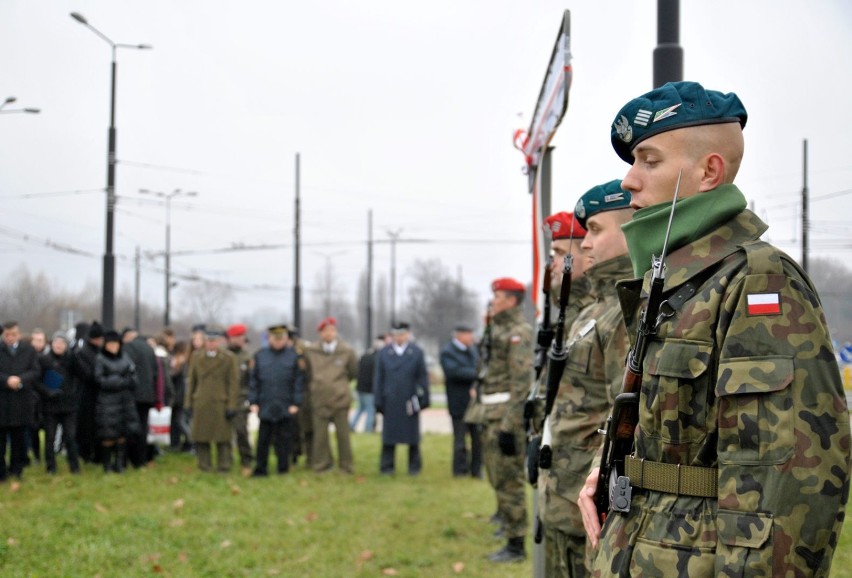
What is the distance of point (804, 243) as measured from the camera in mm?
17125

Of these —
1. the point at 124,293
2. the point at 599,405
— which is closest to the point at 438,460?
the point at 599,405

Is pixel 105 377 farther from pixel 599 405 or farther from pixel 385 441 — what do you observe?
pixel 599 405

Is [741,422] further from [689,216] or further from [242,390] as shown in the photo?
[242,390]

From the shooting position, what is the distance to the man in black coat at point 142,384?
12.4 meters

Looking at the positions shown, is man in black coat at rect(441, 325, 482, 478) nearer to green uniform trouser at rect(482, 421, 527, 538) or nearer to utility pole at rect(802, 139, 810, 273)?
green uniform trouser at rect(482, 421, 527, 538)

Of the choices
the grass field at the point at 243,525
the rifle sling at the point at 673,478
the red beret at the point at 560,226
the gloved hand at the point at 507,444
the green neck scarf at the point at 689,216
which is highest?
the red beret at the point at 560,226

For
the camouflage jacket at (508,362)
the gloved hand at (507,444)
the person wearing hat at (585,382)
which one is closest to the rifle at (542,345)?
the person wearing hat at (585,382)

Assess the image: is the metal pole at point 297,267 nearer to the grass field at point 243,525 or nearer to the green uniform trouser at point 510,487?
the grass field at point 243,525

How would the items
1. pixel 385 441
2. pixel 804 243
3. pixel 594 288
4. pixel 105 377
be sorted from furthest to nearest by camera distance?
pixel 804 243, pixel 385 441, pixel 105 377, pixel 594 288

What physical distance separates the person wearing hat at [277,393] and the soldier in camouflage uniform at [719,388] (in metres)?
10.2

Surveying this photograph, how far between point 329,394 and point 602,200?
380 inches

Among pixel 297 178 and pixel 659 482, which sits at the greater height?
pixel 297 178

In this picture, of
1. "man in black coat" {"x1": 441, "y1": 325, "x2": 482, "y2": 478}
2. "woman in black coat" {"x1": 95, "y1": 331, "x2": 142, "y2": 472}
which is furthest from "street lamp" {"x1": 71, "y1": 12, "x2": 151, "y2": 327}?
"man in black coat" {"x1": 441, "y1": 325, "x2": 482, "y2": 478}

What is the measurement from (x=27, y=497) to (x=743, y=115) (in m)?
9.68
